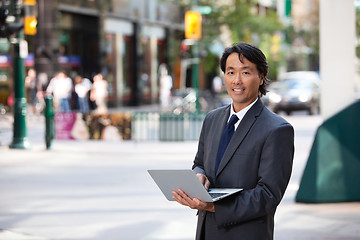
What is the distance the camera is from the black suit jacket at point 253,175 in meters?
3.35

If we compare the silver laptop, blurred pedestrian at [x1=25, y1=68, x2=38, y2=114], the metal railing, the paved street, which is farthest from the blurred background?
the silver laptop

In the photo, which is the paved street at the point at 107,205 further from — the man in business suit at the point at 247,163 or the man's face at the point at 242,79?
the man's face at the point at 242,79

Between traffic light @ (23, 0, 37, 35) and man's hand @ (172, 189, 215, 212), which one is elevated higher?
traffic light @ (23, 0, 37, 35)

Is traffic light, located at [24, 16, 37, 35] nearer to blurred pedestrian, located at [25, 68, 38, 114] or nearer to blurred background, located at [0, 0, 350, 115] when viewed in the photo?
blurred pedestrian, located at [25, 68, 38, 114]

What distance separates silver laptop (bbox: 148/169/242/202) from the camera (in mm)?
3242

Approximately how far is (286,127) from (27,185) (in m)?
9.22

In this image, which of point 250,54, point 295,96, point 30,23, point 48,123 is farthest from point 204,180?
point 295,96

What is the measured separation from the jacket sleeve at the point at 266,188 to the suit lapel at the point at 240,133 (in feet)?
0.39

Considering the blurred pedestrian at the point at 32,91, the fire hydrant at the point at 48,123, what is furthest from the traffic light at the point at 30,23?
the blurred pedestrian at the point at 32,91

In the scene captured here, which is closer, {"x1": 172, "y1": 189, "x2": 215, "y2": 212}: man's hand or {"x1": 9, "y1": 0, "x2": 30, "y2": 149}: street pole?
{"x1": 172, "y1": 189, "x2": 215, "y2": 212}: man's hand

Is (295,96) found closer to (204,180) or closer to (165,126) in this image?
(165,126)

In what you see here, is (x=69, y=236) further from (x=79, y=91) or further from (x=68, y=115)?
(x=79, y=91)

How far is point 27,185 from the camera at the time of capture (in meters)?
12.0

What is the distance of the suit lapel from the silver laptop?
0.48 feet
